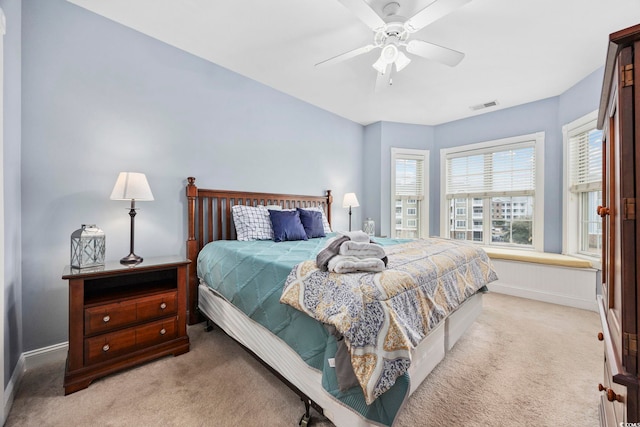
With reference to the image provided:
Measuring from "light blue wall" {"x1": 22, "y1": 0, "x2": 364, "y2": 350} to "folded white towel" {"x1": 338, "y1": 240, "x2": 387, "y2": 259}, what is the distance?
1976 millimetres

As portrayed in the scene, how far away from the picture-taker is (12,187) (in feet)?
5.46

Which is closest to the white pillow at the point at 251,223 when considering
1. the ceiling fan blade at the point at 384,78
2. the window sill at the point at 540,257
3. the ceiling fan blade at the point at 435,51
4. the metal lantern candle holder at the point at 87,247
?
the metal lantern candle holder at the point at 87,247

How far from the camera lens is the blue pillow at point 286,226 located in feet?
9.20

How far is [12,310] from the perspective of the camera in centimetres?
172

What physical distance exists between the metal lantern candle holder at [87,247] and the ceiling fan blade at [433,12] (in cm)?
273

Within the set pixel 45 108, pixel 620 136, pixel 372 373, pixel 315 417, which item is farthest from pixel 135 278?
pixel 620 136

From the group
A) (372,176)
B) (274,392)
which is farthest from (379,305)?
(372,176)

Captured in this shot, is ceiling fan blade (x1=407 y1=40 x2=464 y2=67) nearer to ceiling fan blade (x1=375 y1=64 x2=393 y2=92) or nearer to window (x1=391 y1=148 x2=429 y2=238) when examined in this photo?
ceiling fan blade (x1=375 y1=64 x2=393 y2=92)

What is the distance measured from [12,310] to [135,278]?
70 centimetres

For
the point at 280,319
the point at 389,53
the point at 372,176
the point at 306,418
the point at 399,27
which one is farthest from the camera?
the point at 372,176

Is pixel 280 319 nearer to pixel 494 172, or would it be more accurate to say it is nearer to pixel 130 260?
pixel 130 260

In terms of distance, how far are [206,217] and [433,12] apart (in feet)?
8.74

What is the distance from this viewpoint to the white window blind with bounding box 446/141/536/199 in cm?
398

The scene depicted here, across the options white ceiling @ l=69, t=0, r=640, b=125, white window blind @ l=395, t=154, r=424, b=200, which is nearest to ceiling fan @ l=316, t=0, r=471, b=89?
white ceiling @ l=69, t=0, r=640, b=125
